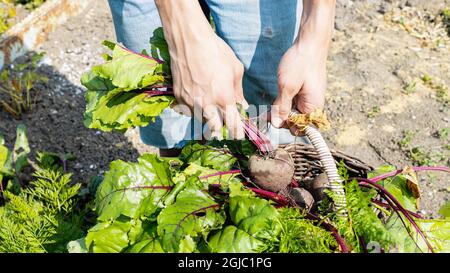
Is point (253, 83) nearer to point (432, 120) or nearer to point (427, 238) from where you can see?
point (427, 238)

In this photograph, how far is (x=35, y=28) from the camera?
3.45 m

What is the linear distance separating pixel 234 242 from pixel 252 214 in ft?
0.31

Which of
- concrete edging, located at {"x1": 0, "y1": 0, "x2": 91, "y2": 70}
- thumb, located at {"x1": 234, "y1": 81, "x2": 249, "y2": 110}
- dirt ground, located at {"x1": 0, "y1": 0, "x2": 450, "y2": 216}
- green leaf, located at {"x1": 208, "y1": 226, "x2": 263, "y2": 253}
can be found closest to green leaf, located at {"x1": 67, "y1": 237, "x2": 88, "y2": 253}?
green leaf, located at {"x1": 208, "y1": 226, "x2": 263, "y2": 253}

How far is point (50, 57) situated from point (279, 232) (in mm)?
2580

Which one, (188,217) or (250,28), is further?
(250,28)

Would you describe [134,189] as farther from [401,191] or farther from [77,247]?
[401,191]


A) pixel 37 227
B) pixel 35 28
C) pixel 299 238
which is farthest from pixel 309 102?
pixel 35 28

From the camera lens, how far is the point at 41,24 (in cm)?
350

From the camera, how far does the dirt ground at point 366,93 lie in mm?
2664

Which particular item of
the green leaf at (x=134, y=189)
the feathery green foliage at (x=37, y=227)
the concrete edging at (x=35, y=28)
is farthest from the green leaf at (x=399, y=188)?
the concrete edging at (x=35, y=28)

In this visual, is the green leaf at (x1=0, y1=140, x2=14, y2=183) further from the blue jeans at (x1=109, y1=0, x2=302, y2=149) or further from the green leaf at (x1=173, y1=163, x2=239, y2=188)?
the green leaf at (x1=173, y1=163, x2=239, y2=188)

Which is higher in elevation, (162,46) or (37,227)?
(162,46)

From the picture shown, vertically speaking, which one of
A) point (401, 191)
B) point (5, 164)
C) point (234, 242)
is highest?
point (234, 242)
